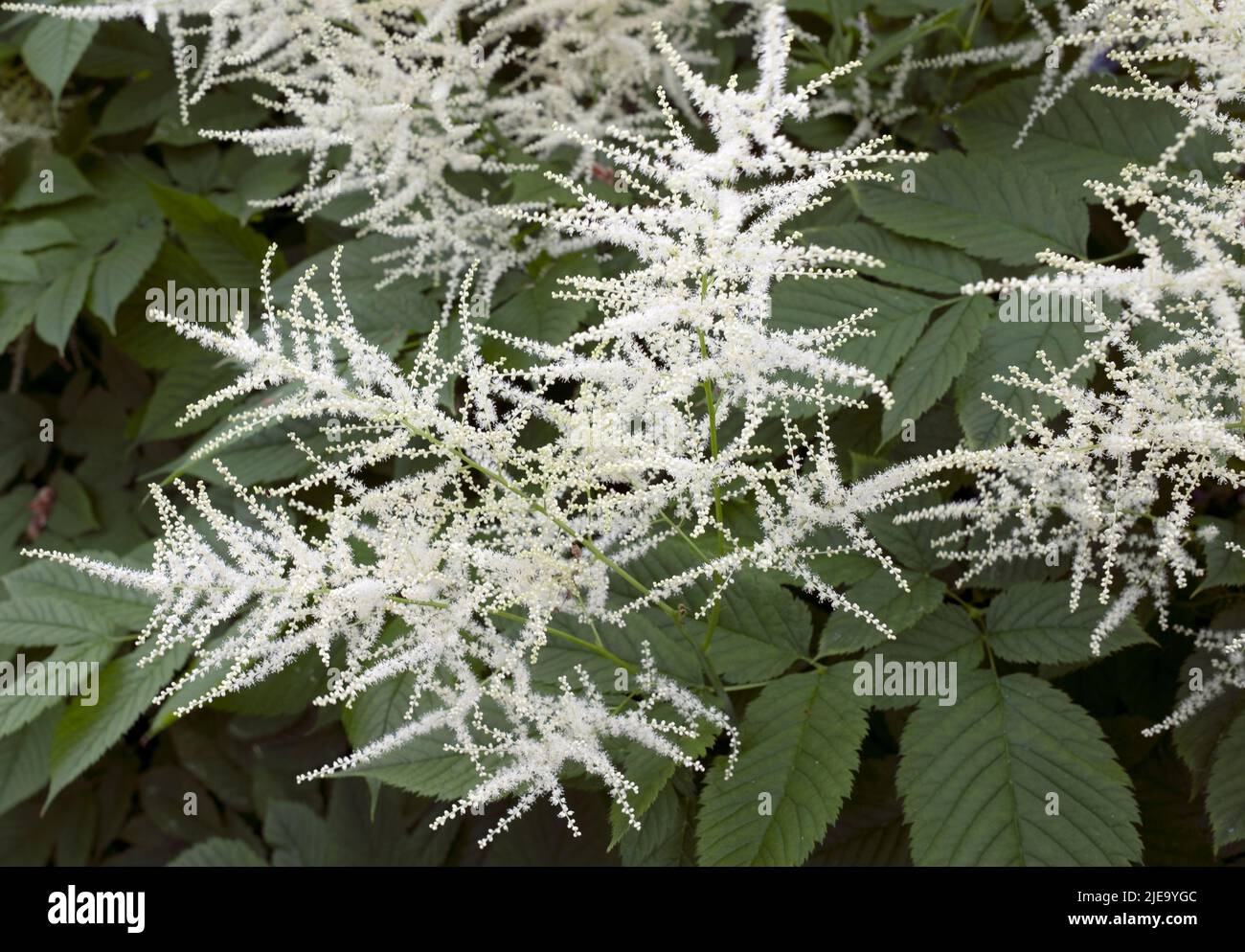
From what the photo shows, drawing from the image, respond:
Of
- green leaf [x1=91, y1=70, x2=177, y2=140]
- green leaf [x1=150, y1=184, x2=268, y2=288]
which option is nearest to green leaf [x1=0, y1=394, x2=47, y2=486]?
green leaf [x1=91, y1=70, x2=177, y2=140]

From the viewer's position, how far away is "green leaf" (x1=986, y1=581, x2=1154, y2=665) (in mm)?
1769

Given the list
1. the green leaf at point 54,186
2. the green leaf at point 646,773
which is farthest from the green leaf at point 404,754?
the green leaf at point 54,186

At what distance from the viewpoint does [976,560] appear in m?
1.98

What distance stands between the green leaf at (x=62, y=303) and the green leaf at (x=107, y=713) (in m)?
1.04

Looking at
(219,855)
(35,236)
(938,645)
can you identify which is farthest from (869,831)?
(35,236)

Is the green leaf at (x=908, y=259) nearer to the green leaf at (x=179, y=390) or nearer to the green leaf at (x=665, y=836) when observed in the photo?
the green leaf at (x=665, y=836)

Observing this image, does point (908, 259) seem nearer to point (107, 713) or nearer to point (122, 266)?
point (107, 713)

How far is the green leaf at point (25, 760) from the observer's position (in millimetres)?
2824

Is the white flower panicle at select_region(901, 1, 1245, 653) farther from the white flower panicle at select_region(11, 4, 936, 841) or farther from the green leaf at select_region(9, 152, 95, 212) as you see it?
Answer: the green leaf at select_region(9, 152, 95, 212)

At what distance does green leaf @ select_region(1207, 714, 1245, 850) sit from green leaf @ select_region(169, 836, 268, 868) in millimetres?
2411

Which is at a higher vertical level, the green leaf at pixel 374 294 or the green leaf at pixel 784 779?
the green leaf at pixel 374 294

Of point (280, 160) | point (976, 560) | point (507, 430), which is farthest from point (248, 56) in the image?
point (976, 560)
